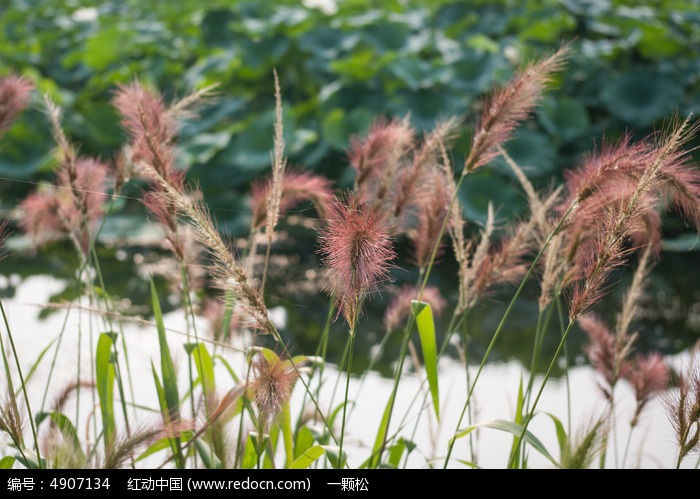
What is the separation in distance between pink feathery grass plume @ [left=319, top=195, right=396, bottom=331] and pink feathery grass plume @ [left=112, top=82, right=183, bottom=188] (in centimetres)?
23

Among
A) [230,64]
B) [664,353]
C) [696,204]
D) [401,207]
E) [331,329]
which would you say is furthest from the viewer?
[230,64]

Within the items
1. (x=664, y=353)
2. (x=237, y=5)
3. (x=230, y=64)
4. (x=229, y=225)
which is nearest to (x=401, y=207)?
(x=664, y=353)

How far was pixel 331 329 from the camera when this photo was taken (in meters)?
2.37

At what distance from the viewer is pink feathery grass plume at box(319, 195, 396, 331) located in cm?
72

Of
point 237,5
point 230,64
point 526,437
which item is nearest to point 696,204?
point 526,437

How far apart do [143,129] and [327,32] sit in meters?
3.58

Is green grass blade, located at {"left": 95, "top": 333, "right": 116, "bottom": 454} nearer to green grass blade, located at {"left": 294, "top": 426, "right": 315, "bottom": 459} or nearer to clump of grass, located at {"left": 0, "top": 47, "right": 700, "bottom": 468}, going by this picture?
clump of grass, located at {"left": 0, "top": 47, "right": 700, "bottom": 468}

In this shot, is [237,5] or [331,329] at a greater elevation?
[237,5]

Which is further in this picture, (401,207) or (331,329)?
(331,329)

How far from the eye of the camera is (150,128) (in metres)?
0.93

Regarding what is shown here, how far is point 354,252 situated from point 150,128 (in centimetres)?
35

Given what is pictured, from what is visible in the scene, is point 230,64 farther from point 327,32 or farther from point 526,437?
point 526,437

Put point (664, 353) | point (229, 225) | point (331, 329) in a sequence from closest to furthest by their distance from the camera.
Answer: point (664, 353), point (331, 329), point (229, 225)
